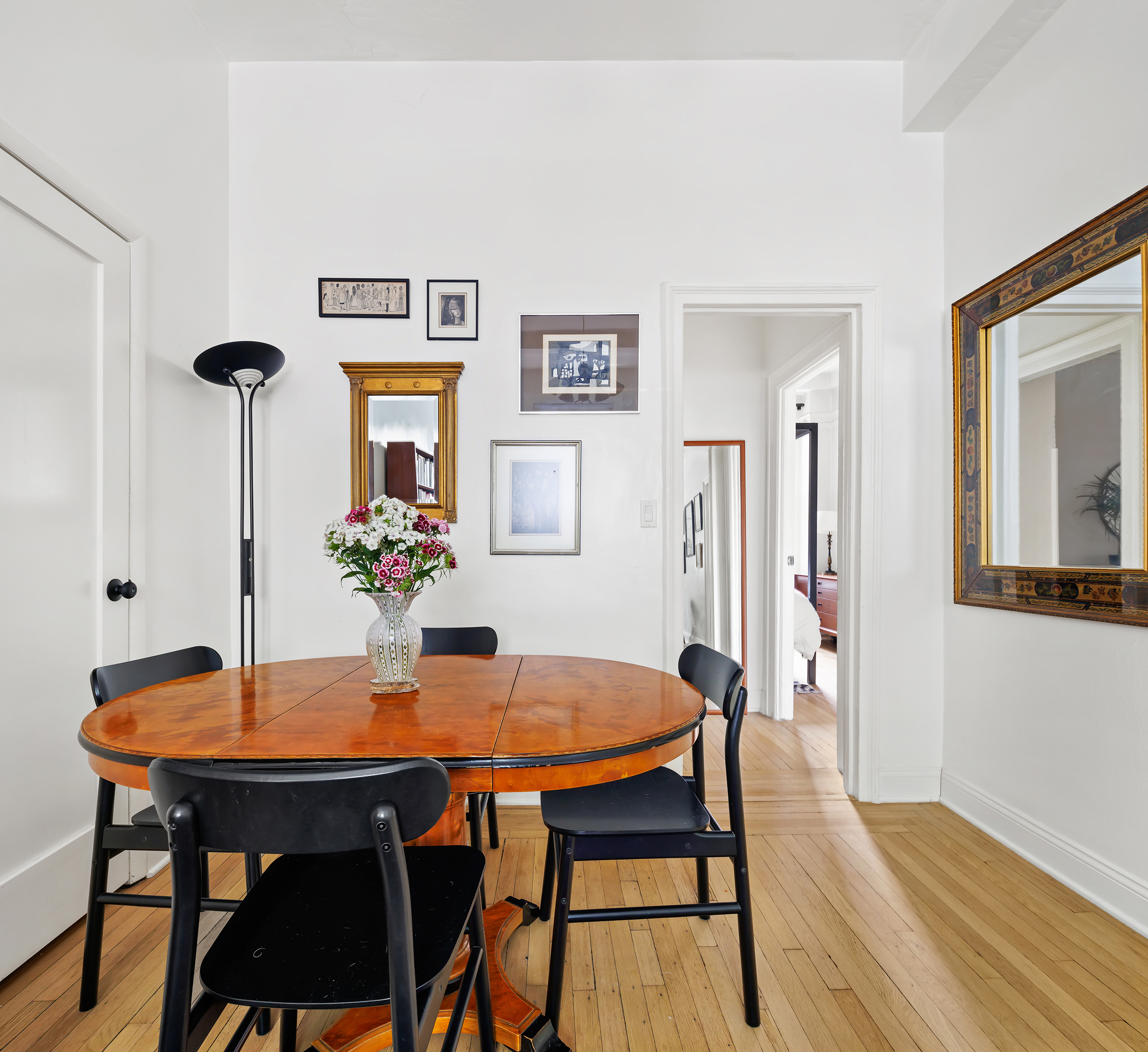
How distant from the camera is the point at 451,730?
1284 mm

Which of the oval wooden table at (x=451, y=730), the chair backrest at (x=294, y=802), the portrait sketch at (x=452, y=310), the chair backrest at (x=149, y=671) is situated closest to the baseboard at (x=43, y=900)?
the chair backrest at (x=149, y=671)

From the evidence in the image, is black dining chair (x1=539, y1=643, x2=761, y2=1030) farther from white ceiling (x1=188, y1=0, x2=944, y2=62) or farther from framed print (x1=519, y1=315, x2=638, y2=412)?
white ceiling (x1=188, y1=0, x2=944, y2=62)

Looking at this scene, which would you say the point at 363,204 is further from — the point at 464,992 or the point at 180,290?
the point at 464,992

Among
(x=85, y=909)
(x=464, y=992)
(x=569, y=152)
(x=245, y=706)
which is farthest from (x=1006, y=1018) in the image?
(x=569, y=152)

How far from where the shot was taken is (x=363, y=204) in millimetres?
2773

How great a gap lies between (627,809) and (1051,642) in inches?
65.3

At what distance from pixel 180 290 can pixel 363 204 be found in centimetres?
84

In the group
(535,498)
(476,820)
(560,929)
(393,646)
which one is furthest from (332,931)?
(535,498)

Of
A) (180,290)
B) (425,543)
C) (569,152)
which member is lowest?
(425,543)

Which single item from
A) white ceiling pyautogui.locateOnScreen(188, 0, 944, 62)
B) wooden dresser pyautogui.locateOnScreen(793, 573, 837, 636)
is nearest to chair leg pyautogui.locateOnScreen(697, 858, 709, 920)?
white ceiling pyautogui.locateOnScreen(188, 0, 944, 62)

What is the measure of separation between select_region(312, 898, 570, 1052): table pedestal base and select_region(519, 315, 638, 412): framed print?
2.02 meters

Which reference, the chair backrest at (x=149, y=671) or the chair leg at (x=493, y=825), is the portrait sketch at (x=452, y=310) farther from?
the chair leg at (x=493, y=825)

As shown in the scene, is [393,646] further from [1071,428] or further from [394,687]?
[1071,428]

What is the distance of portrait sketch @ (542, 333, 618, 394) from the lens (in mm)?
2760
